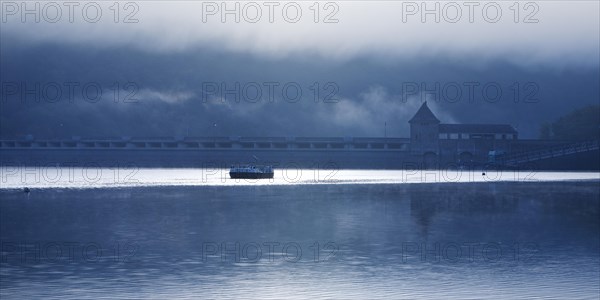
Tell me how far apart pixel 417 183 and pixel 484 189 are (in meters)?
13.8

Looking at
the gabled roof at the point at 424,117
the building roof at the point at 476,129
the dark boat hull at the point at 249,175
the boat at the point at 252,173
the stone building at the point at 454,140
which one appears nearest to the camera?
the dark boat hull at the point at 249,175

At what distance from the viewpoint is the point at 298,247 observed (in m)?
42.1

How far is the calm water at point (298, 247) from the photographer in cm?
3178

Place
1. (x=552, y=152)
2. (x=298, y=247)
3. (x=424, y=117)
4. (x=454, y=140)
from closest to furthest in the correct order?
(x=298, y=247) → (x=552, y=152) → (x=454, y=140) → (x=424, y=117)

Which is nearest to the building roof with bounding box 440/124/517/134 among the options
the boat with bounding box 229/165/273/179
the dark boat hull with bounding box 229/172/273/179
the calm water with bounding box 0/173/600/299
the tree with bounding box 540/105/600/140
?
the tree with bounding box 540/105/600/140

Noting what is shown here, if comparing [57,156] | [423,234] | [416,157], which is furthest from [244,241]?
[57,156]

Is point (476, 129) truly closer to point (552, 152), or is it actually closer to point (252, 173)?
point (552, 152)

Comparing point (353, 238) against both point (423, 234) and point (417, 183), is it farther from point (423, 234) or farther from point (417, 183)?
point (417, 183)

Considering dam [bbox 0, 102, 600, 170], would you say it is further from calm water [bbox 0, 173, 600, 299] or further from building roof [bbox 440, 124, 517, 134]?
calm water [bbox 0, 173, 600, 299]

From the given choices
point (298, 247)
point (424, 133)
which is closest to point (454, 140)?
point (424, 133)

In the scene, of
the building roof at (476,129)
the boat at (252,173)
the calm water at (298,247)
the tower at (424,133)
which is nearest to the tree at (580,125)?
the building roof at (476,129)

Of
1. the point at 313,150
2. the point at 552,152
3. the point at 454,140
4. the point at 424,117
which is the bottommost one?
the point at 552,152

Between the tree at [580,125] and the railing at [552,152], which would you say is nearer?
the railing at [552,152]

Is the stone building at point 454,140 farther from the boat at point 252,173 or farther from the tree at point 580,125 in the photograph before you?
the boat at point 252,173
